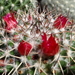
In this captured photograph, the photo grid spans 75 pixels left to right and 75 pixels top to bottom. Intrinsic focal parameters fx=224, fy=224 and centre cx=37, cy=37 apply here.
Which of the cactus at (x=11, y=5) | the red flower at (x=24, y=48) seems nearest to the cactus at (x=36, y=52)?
the red flower at (x=24, y=48)

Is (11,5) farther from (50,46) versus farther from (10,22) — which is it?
(50,46)

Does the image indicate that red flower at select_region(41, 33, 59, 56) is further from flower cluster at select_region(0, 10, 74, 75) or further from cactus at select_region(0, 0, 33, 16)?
cactus at select_region(0, 0, 33, 16)

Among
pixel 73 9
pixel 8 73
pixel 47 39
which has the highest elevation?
pixel 73 9

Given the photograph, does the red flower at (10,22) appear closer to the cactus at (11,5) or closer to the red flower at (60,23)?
the red flower at (60,23)

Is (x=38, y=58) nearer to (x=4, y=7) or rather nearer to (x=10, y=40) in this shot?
(x=10, y=40)

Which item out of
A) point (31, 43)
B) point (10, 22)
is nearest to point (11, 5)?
point (10, 22)

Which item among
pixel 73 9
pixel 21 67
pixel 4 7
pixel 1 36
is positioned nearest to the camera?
pixel 21 67

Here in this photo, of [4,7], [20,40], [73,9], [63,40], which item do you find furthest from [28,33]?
[73,9]
